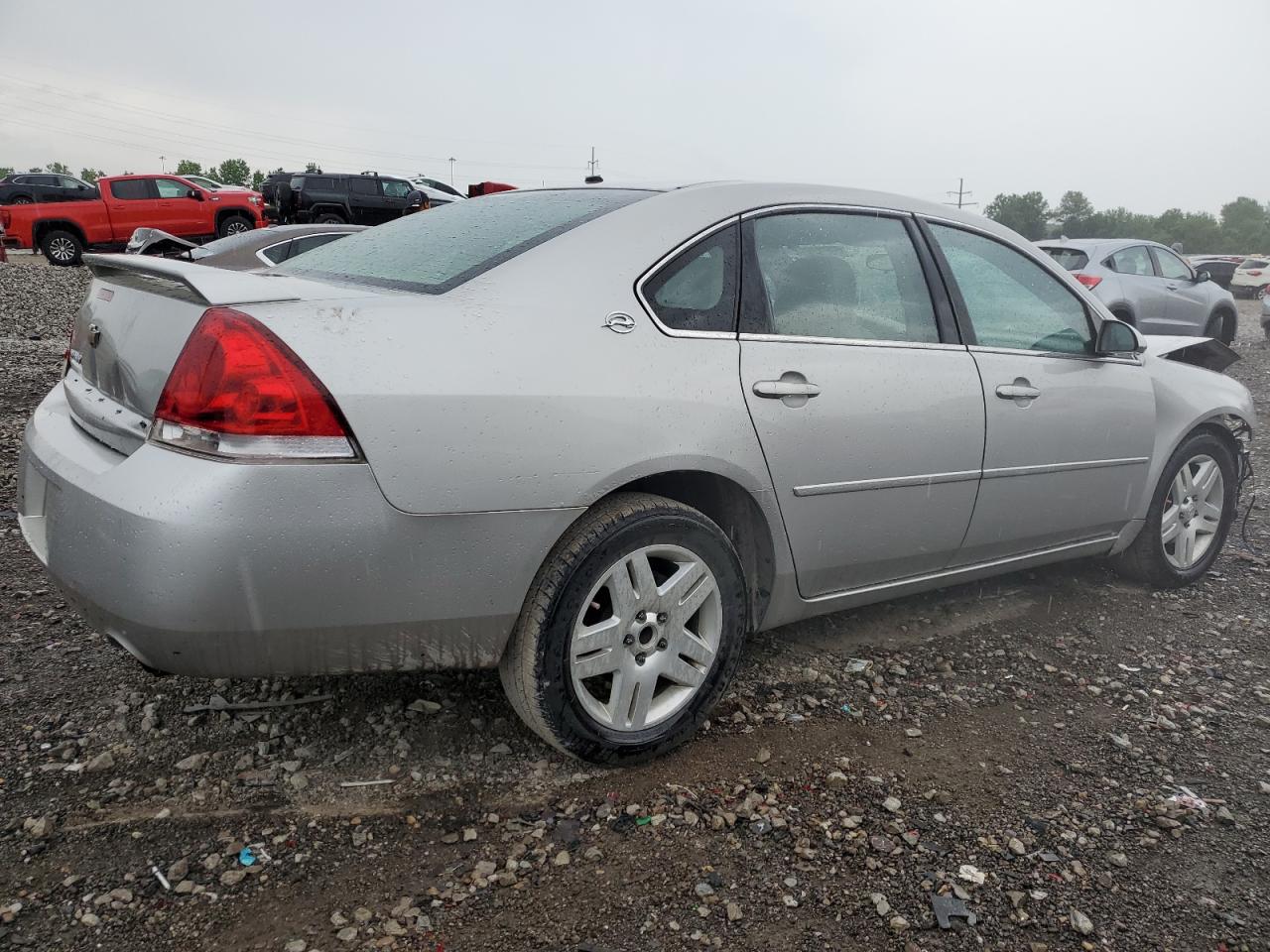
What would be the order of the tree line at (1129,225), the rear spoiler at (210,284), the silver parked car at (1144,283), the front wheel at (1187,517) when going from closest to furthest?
the rear spoiler at (210,284) → the front wheel at (1187,517) → the silver parked car at (1144,283) → the tree line at (1129,225)

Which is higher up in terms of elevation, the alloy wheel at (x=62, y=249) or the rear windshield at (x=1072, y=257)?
the rear windshield at (x=1072, y=257)

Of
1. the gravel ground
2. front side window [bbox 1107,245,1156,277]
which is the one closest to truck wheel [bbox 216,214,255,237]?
front side window [bbox 1107,245,1156,277]

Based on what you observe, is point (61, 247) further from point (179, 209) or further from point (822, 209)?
point (822, 209)

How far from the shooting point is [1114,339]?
361 cm

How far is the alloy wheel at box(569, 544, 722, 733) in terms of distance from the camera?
2381 mm

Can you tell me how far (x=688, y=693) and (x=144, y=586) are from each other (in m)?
1.37

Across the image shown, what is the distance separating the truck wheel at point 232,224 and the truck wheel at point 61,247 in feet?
9.05

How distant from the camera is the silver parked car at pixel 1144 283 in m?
11.0

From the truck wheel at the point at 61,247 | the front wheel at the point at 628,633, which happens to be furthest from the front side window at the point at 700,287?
the truck wheel at the point at 61,247

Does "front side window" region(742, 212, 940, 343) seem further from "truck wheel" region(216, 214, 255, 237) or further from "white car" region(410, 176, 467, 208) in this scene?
"white car" region(410, 176, 467, 208)

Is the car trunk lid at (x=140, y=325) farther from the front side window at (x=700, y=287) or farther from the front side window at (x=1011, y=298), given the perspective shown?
the front side window at (x=1011, y=298)

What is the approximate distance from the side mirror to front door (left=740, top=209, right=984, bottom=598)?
78 centimetres

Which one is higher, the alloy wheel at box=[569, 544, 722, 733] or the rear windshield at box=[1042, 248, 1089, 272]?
the rear windshield at box=[1042, 248, 1089, 272]

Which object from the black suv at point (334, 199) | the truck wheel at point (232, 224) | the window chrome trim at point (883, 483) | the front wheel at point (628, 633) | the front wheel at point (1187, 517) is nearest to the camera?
the front wheel at point (628, 633)
